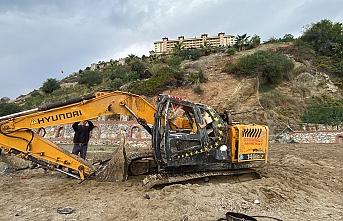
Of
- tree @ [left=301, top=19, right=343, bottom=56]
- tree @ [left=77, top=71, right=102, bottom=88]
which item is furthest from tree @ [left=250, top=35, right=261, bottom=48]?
tree @ [left=77, top=71, right=102, bottom=88]

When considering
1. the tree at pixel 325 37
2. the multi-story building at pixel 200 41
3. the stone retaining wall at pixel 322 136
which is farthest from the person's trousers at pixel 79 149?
the multi-story building at pixel 200 41

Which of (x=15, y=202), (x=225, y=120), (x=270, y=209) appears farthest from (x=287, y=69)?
(x=15, y=202)

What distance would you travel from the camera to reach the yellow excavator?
6.07m

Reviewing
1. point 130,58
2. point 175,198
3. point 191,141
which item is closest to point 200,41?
point 130,58

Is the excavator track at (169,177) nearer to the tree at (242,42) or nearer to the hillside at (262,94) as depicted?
the hillside at (262,94)

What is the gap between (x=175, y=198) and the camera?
17.5 ft

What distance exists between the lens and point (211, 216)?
4676 millimetres

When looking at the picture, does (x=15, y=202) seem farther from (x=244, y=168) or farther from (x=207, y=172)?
(x=244, y=168)

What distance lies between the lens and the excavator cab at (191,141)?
19.6 ft

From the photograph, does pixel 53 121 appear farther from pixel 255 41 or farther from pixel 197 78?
pixel 255 41

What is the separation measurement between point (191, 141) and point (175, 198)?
1350mm

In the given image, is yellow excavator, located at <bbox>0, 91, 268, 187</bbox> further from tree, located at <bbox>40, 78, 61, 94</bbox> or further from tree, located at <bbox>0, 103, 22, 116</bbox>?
tree, located at <bbox>40, 78, 61, 94</bbox>

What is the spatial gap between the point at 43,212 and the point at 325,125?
18.3 m

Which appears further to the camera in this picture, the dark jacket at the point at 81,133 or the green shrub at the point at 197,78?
the green shrub at the point at 197,78
